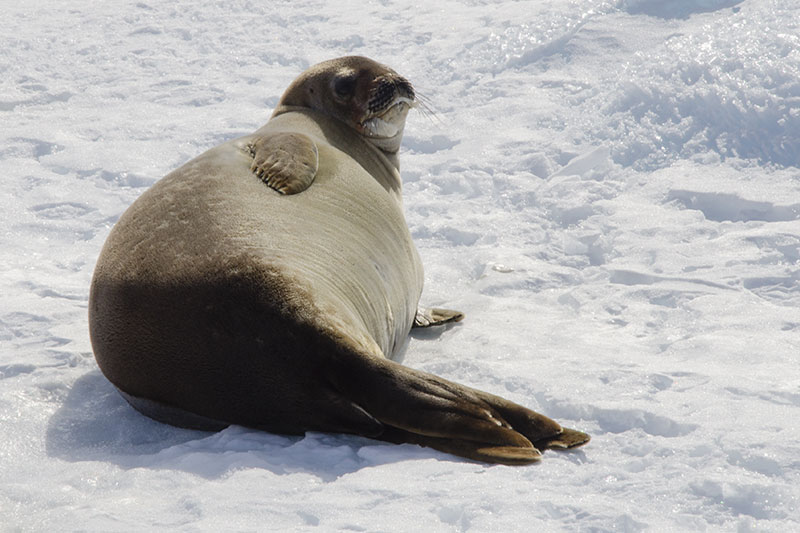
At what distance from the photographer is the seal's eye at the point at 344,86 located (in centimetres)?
472

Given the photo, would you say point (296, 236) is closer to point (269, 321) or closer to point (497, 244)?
point (269, 321)

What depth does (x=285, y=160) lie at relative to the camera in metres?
3.66

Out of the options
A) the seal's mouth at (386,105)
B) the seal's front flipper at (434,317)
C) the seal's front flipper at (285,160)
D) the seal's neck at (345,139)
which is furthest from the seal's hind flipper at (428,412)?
the seal's mouth at (386,105)

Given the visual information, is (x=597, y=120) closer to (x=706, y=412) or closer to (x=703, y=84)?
(x=703, y=84)

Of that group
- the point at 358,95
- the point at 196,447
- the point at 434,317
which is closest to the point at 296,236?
the point at 196,447

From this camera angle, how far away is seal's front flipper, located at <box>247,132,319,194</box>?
3561 mm

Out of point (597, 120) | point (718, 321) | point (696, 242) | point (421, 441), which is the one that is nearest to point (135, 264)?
point (421, 441)

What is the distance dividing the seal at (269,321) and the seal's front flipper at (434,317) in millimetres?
376

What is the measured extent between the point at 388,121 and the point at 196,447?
2441 millimetres

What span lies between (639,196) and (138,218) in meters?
3.13

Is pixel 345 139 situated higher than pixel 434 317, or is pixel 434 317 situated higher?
pixel 345 139

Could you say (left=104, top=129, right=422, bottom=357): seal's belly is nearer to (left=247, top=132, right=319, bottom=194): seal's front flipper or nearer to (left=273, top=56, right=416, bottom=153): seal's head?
(left=247, top=132, right=319, bottom=194): seal's front flipper

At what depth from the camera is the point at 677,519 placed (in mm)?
2338

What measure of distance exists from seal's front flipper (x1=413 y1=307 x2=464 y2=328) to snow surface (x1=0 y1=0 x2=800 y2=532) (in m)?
0.07
